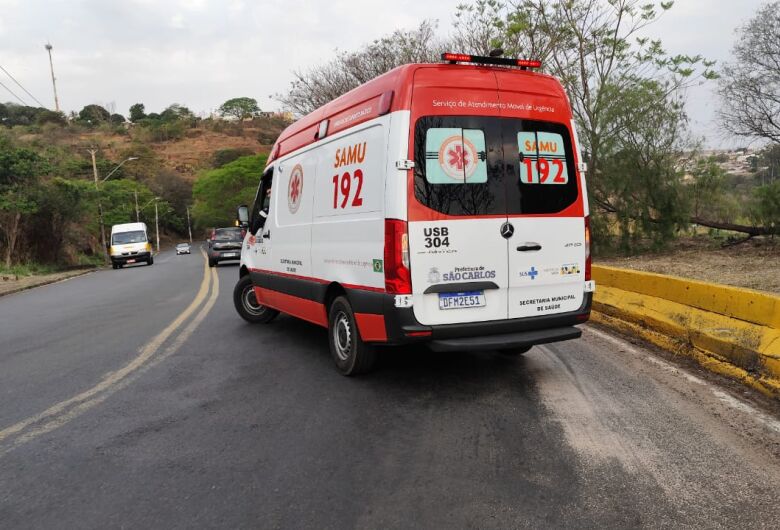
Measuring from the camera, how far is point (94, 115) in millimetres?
158625

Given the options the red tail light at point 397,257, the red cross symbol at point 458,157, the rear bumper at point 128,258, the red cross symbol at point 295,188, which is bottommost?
the rear bumper at point 128,258

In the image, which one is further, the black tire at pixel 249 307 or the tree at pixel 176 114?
the tree at pixel 176 114

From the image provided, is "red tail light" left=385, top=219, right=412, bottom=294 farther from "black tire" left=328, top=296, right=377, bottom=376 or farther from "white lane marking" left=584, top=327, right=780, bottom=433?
"white lane marking" left=584, top=327, right=780, bottom=433

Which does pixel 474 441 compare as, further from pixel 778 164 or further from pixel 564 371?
pixel 778 164

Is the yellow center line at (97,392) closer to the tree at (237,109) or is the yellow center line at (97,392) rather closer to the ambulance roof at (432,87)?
the ambulance roof at (432,87)

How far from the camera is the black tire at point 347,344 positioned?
16.7 ft

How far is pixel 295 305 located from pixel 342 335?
4.03 ft

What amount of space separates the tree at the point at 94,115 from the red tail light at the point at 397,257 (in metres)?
171

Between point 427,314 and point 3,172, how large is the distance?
30.3m

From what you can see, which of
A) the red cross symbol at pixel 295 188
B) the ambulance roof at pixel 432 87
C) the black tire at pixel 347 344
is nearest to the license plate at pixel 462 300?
the black tire at pixel 347 344

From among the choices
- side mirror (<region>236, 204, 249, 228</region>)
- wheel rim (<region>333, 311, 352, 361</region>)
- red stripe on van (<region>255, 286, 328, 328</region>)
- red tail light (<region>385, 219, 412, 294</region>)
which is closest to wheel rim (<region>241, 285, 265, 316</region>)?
red stripe on van (<region>255, 286, 328, 328</region>)

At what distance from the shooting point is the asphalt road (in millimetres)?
2855

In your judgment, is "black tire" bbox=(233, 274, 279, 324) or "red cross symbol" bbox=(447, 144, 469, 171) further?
"black tire" bbox=(233, 274, 279, 324)

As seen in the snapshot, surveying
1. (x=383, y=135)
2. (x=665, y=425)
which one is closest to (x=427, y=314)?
(x=383, y=135)
